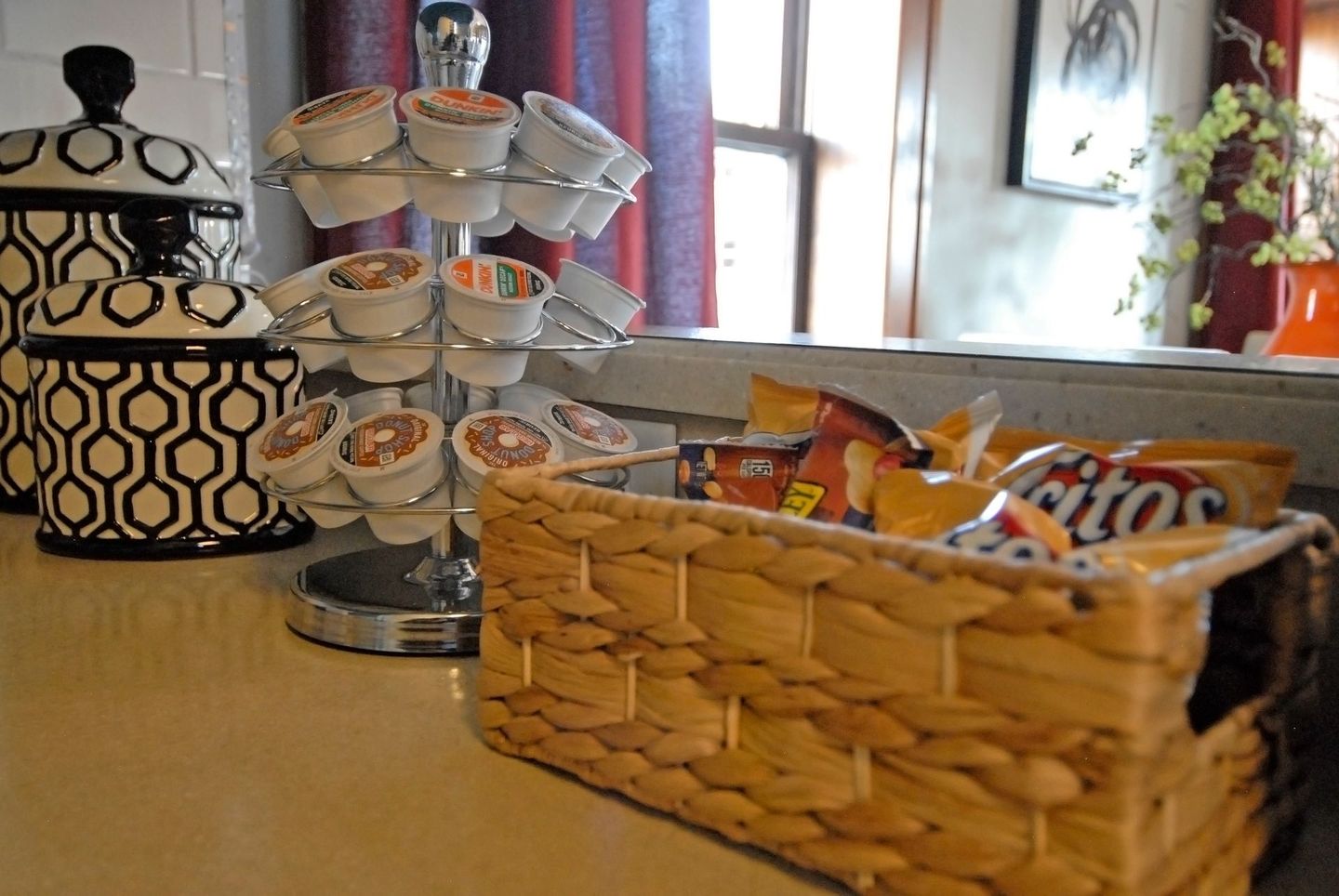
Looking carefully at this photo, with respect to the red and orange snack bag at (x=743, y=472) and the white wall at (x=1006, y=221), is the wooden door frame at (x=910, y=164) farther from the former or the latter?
the red and orange snack bag at (x=743, y=472)

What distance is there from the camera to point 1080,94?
2.78 m

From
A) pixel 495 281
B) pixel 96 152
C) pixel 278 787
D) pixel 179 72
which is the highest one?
pixel 179 72

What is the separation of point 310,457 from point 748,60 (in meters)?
2.11

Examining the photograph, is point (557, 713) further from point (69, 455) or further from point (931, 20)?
point (931, 20)

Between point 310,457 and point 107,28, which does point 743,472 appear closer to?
point 310,457

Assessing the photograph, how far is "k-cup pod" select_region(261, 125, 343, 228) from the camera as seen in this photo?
63cm

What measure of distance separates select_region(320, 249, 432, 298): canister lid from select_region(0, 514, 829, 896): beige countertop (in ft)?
0.68

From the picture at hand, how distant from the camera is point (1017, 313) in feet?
9.34

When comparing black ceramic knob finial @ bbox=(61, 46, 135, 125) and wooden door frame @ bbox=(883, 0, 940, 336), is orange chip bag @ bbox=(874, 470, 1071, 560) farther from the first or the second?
wooden door frame @ bbox=(883, 0, 940, 336)

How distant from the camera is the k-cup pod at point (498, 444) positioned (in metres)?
0.58

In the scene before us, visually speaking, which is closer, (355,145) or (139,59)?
(355,145)

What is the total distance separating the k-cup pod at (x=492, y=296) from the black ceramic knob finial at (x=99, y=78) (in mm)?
469

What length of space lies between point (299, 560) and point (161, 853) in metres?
0.45

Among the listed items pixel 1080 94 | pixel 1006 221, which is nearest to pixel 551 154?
pixel 1006 221
